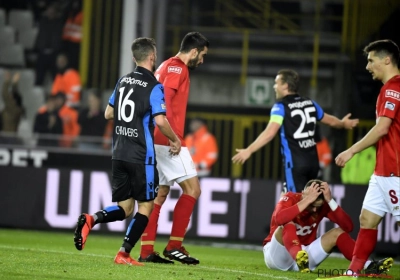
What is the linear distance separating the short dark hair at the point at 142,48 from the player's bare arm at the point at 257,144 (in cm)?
155

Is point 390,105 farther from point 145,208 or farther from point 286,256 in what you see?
point 145,208

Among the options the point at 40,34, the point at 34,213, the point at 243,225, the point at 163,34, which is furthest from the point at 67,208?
the point at 40,34

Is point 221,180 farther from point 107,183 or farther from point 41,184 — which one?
point 41,184

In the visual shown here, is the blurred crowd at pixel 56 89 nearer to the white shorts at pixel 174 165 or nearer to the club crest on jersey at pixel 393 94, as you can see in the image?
the white shorts at pixel 174 165

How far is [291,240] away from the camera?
27.2 ft

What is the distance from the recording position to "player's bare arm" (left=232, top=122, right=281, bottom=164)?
9.05 metres

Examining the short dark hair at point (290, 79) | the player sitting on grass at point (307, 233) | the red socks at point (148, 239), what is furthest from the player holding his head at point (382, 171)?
the short dark hair at point (290, 79)

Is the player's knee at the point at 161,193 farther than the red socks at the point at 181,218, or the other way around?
the player's knee at the point at 161,193

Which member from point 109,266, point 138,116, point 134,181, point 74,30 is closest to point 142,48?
point 138,116

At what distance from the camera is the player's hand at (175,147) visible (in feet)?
26.5

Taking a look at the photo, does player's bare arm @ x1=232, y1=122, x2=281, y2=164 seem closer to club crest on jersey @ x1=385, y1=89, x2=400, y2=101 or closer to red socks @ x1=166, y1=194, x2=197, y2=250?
red socks @ x1=166, y1=194, x2=197, y2=250

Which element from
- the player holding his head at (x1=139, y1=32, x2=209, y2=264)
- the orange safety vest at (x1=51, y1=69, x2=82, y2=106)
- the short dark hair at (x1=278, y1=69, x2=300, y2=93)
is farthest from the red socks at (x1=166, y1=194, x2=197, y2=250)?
the orange safety vest at (x1=51, y1=69, x2=82, y2=106)

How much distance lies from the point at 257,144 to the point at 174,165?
1204mm

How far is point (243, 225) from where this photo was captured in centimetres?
1310
